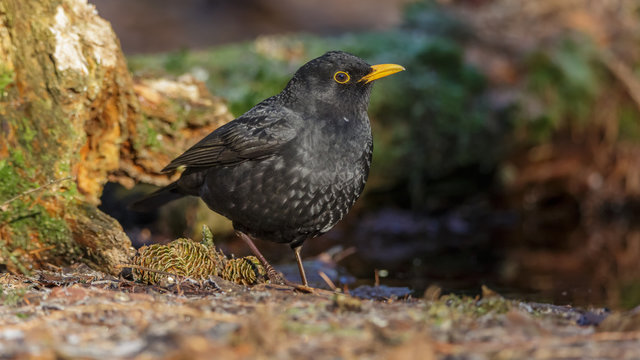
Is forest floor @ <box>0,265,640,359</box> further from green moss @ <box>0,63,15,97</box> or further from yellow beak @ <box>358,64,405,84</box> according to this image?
yellow beak @ <box>358,64,405,84</box>

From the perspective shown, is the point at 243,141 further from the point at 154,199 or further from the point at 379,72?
the point at 154,199

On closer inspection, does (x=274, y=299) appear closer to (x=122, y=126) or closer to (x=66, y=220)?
(x=66, y=220)

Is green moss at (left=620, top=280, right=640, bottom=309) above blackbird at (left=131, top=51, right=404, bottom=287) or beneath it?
beneath

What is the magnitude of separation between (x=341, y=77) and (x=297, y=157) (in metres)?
0.80

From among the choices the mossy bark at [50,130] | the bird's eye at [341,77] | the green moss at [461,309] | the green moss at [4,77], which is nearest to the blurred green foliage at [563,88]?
the bird's eye at [341,77]

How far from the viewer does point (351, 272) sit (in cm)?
682

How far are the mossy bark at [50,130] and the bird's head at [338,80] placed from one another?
1.42 m

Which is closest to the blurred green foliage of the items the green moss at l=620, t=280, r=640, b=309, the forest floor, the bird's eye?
the green moss at l=620, t=280, r=640, b=309

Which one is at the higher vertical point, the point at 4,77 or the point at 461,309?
the point at 4,77

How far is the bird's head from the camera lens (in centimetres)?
515

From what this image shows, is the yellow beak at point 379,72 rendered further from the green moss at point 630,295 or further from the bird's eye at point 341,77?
the green moss at point 630,295

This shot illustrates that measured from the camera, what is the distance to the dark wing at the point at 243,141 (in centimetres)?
490

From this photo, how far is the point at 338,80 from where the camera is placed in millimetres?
5203

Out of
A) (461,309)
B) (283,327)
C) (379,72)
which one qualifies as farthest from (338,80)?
(283,327)
